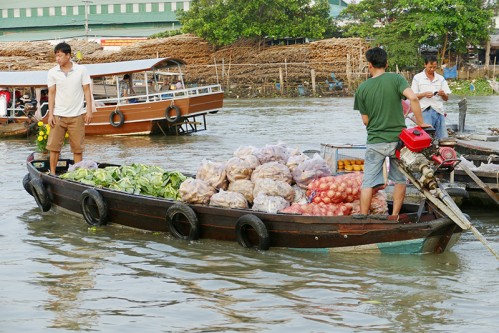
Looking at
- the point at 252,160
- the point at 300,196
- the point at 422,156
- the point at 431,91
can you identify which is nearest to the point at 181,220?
the point at 252,160

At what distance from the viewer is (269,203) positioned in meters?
8.41

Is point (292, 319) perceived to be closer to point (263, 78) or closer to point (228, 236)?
point (228, 236)

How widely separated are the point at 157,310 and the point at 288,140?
1474cm

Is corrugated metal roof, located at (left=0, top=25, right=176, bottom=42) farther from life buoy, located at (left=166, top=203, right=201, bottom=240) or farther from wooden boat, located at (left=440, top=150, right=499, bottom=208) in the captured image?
life buoy, located at (left=166, top=203, right=201, bottom=240)

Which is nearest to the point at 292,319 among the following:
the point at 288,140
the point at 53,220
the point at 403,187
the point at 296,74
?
the point at 403,187

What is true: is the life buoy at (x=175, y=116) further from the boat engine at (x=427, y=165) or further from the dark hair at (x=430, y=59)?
the boat engine at (x=427, y=165)

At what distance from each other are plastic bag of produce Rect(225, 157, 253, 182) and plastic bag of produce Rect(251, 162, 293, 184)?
0.28ft

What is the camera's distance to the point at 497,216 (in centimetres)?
1057

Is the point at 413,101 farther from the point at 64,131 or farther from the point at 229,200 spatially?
the point at 64,131

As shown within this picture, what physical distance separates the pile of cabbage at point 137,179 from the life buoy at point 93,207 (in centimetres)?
22

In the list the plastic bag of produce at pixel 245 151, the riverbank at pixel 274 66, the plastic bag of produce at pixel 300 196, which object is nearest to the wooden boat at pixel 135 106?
the plastic bag of produce at pixel 245 151

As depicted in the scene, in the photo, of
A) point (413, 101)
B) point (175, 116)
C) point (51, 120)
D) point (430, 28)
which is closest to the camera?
point (413, 101)

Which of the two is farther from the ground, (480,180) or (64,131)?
(64,131)

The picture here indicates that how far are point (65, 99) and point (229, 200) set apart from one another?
291 cm
